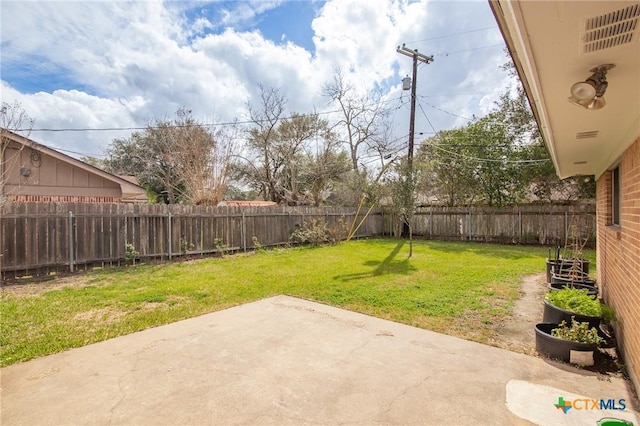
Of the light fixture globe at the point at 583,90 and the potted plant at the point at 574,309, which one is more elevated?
the light fixture globe at the point at 583,90

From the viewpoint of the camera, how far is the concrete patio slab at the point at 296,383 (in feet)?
7.20

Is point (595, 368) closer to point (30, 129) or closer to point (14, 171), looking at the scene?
point (30, 129)

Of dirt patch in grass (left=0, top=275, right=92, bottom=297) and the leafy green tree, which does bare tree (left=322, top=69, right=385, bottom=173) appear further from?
dirt patch in grass (left=0, top=275, right=92, bottom=297)

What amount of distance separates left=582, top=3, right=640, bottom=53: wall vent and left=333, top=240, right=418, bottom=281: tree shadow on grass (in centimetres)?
560

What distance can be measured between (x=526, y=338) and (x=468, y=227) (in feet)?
37.2

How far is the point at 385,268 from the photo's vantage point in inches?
305

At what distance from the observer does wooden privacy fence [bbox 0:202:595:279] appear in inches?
259

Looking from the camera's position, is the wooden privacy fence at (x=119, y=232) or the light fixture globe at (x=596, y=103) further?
the wooden privacy fence at (x=119, y=232)

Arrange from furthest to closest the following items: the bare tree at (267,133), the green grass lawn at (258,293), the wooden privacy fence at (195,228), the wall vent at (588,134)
→ the bare tree at (267,133) → the wooden privacy fence at (195,228) → the green grass lawn at (258,293) → the wall vent at (588,134)

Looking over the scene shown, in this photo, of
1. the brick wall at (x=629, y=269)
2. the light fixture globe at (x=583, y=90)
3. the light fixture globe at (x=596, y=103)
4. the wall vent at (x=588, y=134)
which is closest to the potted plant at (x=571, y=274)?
the brick wall at (x=629, y=269)

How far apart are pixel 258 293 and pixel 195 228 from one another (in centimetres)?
466

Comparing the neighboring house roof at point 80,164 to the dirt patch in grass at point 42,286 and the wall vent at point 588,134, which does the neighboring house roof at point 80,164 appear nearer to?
the dirt patch in grass at point 42,286

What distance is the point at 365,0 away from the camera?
23.9 ft

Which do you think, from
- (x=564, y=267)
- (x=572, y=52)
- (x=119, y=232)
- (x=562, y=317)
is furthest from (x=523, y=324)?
(x=119, y=232)
